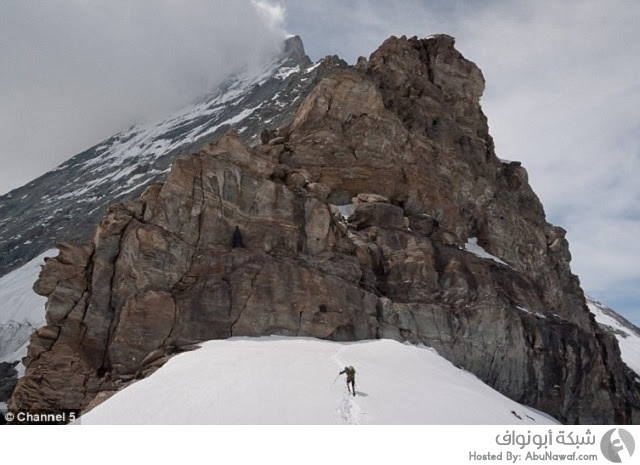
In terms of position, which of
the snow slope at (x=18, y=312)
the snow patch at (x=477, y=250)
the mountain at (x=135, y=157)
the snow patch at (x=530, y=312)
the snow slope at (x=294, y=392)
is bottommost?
the snow slope at (x=294, y=392)

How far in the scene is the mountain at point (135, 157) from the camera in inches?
3688

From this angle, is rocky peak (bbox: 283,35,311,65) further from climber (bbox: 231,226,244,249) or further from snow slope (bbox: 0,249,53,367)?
climber (bbox: 231,226,244,249)

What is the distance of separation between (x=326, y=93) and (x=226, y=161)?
13.2 m

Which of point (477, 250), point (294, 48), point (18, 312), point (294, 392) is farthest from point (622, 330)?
point (294, 392)

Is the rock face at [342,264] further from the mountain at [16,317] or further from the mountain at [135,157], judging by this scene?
the mountain at [16,317]

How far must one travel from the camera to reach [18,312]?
73.6 metres

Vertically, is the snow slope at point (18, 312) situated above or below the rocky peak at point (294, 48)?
below

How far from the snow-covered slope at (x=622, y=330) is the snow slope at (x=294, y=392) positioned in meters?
83.2

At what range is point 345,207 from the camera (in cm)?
3666

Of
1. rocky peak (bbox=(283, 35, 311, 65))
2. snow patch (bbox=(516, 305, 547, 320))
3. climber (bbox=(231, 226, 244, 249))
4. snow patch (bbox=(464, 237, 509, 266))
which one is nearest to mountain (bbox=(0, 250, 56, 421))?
climber (bbox=(231, 226, 244, 249))

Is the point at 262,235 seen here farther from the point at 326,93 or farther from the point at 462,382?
the point at 326,93

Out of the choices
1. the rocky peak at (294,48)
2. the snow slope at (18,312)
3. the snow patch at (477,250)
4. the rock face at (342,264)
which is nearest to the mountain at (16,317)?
the snow slope at (18,312)

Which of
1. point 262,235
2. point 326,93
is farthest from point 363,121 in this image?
point 262,235

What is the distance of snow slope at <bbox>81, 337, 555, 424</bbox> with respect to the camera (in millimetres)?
15477
